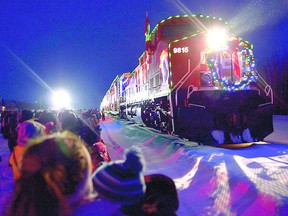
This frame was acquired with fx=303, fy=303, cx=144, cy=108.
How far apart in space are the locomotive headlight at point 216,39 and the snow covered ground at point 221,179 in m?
3.11

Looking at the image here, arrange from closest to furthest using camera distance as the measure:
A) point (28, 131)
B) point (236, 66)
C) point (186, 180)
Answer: point (28, 131) → point (186, 180) → point (236, 66)

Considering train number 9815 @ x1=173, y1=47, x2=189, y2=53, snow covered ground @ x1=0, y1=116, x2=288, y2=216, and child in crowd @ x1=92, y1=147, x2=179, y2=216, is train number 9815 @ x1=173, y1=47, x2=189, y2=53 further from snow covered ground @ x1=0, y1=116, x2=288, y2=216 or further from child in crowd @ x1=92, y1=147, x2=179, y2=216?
child in crowd @ x1=92, y1=147, x2=179, y2=216

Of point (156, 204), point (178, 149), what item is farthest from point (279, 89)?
point (156, 204)

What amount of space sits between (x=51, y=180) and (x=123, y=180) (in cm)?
34

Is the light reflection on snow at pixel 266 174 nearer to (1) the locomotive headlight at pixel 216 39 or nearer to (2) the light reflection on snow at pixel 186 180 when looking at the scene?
(2) the light reflection on snow at pixel 186 180

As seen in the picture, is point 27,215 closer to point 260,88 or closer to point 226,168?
Result: point 226,168

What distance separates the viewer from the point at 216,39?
9258 millimetres

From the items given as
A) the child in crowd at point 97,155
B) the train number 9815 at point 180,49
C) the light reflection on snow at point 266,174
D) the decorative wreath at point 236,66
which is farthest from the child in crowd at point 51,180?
the train number 9815 at point 180,49

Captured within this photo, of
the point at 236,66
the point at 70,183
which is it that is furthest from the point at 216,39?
the point at 70,183

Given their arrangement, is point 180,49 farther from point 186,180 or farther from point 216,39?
point 186,180

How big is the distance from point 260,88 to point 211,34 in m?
2.27

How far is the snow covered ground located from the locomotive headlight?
10.2 ft

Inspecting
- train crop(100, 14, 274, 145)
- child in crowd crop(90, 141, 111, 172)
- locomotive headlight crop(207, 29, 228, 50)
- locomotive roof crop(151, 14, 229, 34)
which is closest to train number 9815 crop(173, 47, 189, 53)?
train crop(100, 14, 274, 145)

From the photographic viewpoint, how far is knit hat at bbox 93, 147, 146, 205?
1427mm
